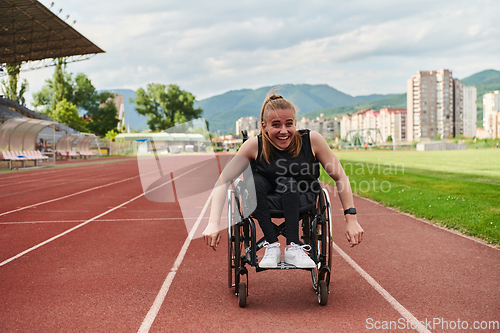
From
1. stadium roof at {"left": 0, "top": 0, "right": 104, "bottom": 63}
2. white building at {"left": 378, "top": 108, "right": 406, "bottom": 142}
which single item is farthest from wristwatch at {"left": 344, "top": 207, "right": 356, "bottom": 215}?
white building at {"left": 378, "top": 108, "right": 406, "bottom": 142}

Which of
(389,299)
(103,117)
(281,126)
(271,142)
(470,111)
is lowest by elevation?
(389,299)

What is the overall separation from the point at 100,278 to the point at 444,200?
731 centimetres

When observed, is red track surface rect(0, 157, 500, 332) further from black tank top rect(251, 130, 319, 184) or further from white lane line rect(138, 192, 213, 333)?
black tank top rect(251, 130, 319, 184)

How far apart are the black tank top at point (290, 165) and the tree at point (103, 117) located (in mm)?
78264

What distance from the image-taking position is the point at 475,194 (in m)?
9.85

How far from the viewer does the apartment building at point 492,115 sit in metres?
134

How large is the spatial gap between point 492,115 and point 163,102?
115 m

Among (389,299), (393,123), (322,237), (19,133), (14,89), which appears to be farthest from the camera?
(393,123)

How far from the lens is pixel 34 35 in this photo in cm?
3453

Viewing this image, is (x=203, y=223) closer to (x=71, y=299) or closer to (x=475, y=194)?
(x=71, y=299)

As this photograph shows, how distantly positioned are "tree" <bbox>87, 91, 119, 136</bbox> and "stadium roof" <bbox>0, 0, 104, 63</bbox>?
35277mm

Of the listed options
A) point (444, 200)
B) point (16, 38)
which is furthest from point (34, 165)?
point (444, 200)

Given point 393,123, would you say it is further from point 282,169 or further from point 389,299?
point 282,169

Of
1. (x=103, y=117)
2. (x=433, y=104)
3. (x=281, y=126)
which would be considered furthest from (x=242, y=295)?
(x=433, y=104)
